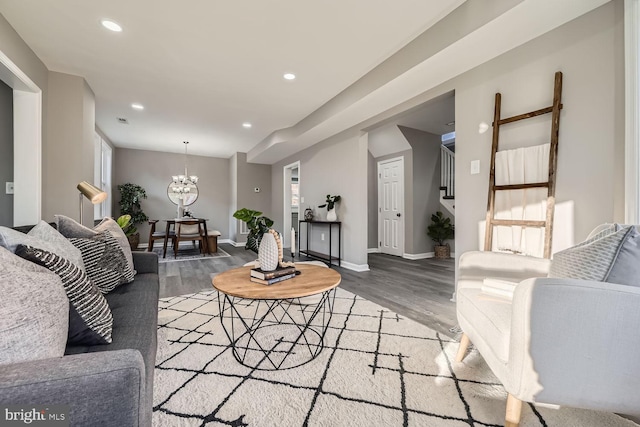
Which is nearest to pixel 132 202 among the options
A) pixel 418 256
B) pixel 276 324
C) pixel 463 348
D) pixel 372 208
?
pixel 372 208

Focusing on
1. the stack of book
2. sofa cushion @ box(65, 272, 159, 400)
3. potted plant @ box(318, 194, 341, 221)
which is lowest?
sofa cushion @ box(65, 272, 159, 400)

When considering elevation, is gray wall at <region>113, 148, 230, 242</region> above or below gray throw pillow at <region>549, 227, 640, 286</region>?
above

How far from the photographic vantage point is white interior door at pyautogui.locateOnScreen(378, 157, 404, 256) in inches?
219

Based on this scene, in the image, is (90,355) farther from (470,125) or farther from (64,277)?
(470,125)

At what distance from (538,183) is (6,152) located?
467 cm

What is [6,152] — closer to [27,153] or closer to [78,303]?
[27,153]

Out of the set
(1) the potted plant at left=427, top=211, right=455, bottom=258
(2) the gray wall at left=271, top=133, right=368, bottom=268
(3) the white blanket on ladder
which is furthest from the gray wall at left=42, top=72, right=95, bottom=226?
(1) the potted plant at left=427, top=211, right=455, bottom=258

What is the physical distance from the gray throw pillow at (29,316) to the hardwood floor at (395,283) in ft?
7.06

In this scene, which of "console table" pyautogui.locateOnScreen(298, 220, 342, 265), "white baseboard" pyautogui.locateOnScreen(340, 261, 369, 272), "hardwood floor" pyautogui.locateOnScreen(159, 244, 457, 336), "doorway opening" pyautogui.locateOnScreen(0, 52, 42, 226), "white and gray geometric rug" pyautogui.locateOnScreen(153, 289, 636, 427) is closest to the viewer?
"white and gray geometric rug" pyautogui.locateOnScreen(153, 289, 636, 427)

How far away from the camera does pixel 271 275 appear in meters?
1.65

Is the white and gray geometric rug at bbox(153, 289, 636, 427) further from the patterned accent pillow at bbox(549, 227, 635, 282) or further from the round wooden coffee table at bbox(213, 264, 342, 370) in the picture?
the patterned accent pillow at bbox(549, 227, 635, 282)

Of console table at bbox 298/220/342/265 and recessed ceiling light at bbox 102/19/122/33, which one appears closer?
recessed ceiling light at bbox 102/19/122/33

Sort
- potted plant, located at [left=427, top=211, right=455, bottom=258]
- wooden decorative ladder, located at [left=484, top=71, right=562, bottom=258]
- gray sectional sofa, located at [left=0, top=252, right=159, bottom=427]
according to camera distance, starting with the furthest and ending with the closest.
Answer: potted plant, located at [left=427, top=211, right=455, bottom=258]
wooden decorative ladder, located at [left=484, top=71, right=562, bottom=258]
gray sectional sofa, located at [left=0, top=252, right=159, bottom=427]

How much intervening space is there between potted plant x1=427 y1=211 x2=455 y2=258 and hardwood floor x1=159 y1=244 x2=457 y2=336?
26cm
